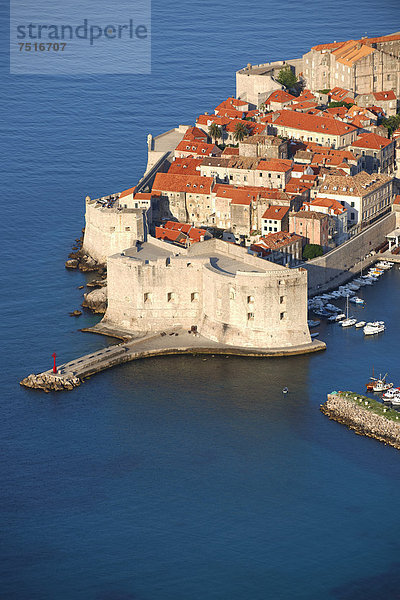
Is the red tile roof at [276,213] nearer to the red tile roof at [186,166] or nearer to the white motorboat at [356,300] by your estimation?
the white motorboat at [356,300]

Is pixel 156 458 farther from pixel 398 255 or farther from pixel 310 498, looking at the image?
pixel 398 255

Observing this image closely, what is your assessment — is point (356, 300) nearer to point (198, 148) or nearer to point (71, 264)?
point (71, 264)

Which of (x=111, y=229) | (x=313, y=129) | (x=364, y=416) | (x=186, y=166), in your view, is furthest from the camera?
(x=313, y=129)

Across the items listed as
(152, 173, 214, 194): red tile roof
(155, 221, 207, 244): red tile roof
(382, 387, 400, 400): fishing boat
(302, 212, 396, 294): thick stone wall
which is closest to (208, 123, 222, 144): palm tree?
(152, 173, 214, 194): red tile roof

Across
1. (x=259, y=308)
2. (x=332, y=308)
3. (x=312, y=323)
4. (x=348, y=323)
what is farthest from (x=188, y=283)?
(x=348, y=323)

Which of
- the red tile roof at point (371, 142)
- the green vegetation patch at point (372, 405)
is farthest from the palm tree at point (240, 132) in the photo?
the green vegetation patch at point (372, 405)

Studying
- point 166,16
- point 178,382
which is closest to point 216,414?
point 178,382

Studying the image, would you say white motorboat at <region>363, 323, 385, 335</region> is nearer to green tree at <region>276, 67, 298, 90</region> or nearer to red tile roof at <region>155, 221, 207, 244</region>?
red tile roof at <region>155, 221, 207, 244</region>
